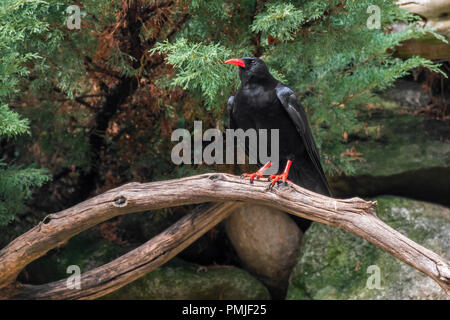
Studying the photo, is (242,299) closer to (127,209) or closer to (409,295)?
(409,295)

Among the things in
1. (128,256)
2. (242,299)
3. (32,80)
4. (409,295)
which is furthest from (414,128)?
(32,80)

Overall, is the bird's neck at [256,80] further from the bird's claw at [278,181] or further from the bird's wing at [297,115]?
the bird's claw at [278,181]

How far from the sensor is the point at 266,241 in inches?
138

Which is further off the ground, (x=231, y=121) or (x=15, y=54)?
(x=15, y=54)

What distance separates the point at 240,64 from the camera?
7.75ft

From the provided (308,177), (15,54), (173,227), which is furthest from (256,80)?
(15,54)

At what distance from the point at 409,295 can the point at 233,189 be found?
1.48m

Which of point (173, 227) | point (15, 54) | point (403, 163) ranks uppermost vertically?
point (15, 54)

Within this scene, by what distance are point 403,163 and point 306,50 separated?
1.35 meters

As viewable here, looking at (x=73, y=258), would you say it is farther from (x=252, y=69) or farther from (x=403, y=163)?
(x=403, y=163)

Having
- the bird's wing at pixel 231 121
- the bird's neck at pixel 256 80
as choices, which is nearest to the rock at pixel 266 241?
the bird's wing at pixel 231 121

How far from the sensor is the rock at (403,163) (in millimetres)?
3471

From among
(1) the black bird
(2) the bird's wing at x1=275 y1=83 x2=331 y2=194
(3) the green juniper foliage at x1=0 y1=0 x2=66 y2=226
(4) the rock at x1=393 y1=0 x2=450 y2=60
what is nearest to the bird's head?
(1) the black bird

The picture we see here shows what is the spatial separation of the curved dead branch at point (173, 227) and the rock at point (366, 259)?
3.26 feet
